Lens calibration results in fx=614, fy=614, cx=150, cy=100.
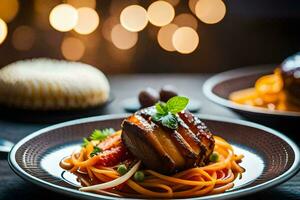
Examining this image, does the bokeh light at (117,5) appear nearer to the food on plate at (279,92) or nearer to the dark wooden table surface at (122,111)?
the dark wooden table surface at (122,111)

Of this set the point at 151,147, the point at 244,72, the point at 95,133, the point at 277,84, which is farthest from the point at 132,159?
the point at 244,72

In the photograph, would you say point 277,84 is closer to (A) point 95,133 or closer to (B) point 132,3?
(A) point 95,133

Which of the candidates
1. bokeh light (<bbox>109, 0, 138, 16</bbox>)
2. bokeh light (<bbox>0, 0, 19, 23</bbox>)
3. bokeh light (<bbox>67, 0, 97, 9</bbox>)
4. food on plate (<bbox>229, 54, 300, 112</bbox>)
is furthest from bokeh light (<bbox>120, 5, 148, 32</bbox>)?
food on plate (<bbox>229, 54, 300, 112</bbox>)

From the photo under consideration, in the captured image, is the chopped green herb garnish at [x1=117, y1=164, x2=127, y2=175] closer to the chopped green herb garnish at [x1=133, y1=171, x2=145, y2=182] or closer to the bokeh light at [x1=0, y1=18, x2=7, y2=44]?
the chopped green herb garnish at [x1=133, y1=171, x2=145, y2=182]

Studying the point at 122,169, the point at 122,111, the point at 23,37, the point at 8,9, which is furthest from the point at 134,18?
the point at 122,169

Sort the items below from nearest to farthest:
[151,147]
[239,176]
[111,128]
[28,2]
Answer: [151,147], [239,176], [111,128], [28,2]

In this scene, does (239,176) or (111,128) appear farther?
(111,128)
